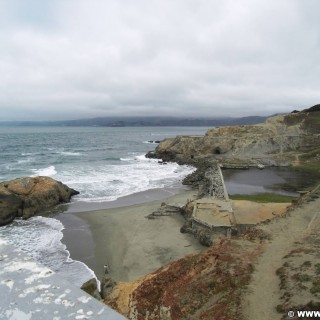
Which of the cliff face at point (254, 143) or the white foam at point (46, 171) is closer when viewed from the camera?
the white foam at point (46, 171)

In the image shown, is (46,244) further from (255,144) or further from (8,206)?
(255,144)

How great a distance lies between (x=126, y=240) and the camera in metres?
23.6

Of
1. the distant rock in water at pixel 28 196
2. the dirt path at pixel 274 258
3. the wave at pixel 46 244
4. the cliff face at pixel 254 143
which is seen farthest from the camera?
the cliff face at pixel 254 143

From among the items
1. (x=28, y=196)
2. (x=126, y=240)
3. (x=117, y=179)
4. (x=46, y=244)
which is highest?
(x=28, y=196)

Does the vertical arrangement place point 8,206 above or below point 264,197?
below

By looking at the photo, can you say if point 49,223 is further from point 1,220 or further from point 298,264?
point 298,264

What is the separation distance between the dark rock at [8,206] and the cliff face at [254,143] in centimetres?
4166

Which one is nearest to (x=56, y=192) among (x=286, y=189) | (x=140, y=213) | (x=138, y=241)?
(x=140, y=213)

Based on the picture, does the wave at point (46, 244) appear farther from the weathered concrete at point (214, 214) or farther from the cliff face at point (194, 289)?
the weathered concrete at point (214, 214)

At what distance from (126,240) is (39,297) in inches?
836

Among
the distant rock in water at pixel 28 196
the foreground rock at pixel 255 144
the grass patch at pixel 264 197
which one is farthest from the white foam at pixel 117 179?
the grass patch at pixel 264 197

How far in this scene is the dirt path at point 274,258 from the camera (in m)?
9.87

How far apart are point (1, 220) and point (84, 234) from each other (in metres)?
7.93

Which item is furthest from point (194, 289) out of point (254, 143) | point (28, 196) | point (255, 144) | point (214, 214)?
point (254, 143)
